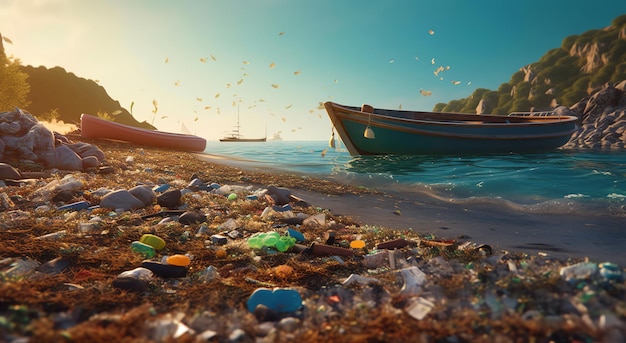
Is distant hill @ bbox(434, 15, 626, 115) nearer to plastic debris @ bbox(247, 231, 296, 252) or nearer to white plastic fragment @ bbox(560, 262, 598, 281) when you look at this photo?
white plastic fragment @ bbox(560, 262, 598, 281)

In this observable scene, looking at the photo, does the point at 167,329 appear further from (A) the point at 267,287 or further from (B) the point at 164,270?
(B) the point at 164,270

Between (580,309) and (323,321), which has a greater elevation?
(580,309)

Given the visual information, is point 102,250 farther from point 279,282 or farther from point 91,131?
point 91,131

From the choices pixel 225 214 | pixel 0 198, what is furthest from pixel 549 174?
pixel 0 198

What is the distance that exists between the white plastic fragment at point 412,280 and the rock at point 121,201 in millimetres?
3874

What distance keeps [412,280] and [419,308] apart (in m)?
0.42

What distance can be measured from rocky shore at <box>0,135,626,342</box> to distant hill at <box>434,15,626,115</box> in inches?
3290

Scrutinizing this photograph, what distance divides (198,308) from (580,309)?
2.00m


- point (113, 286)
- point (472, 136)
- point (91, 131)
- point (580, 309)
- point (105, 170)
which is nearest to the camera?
point (580, 309)

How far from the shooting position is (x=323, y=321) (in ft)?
5.48

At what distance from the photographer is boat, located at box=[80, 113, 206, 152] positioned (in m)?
16.5

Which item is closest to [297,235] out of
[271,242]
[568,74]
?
[271,242]

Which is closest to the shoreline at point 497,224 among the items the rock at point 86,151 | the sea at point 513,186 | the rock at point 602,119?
the sea at point 513,186

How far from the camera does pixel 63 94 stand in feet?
340
